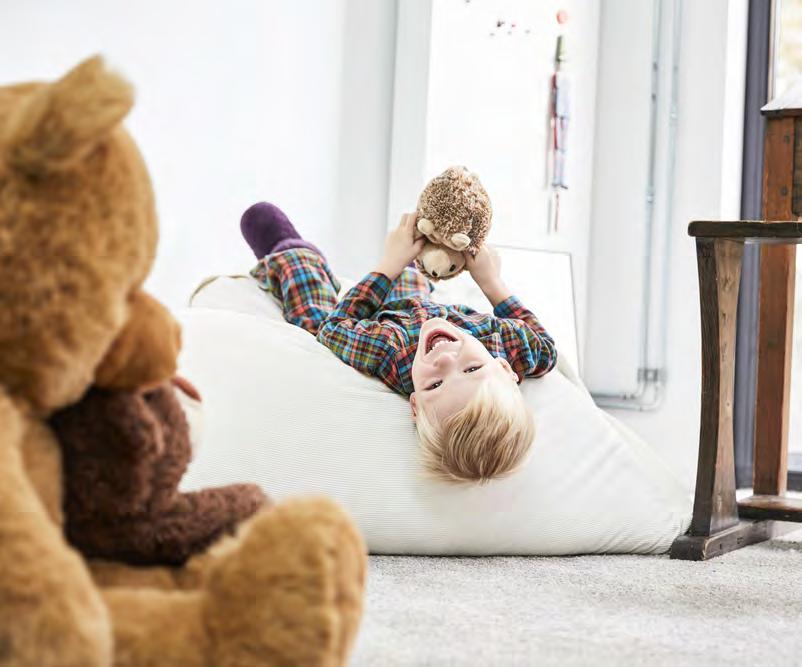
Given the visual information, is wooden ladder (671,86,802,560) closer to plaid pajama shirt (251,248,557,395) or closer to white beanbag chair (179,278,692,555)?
white beanbag chair (179,278,692,555)

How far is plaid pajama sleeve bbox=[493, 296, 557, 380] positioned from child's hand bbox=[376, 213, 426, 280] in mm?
190

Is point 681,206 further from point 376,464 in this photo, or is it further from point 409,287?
point 376,464

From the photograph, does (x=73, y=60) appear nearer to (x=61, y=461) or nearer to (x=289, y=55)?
(x=289, y=55)

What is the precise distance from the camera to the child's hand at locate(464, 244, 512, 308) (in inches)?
73.3

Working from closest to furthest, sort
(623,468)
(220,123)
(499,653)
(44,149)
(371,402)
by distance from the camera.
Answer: (44,149), (499,653), (371,402), (623,468), (220,123)

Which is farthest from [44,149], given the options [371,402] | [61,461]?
[371,402]

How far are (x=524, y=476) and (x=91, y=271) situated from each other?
1112 millimetres

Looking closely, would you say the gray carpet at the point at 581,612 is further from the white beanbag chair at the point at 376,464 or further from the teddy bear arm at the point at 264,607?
the teddy bear arm at the point at 264,607

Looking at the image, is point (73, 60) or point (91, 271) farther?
point (73, 60)

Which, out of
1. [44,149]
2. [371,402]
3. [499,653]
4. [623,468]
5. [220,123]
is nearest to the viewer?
[44,149]

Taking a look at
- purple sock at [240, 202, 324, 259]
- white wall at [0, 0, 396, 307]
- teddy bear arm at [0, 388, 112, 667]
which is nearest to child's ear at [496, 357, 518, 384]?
purple sock at [240, 202, 324, 259]

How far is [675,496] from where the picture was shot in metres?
1.82

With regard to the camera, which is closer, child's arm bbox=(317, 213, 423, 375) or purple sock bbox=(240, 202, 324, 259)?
child's arm bbox=(317, 213, 423, 375)

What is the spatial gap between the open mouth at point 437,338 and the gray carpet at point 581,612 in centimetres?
32
